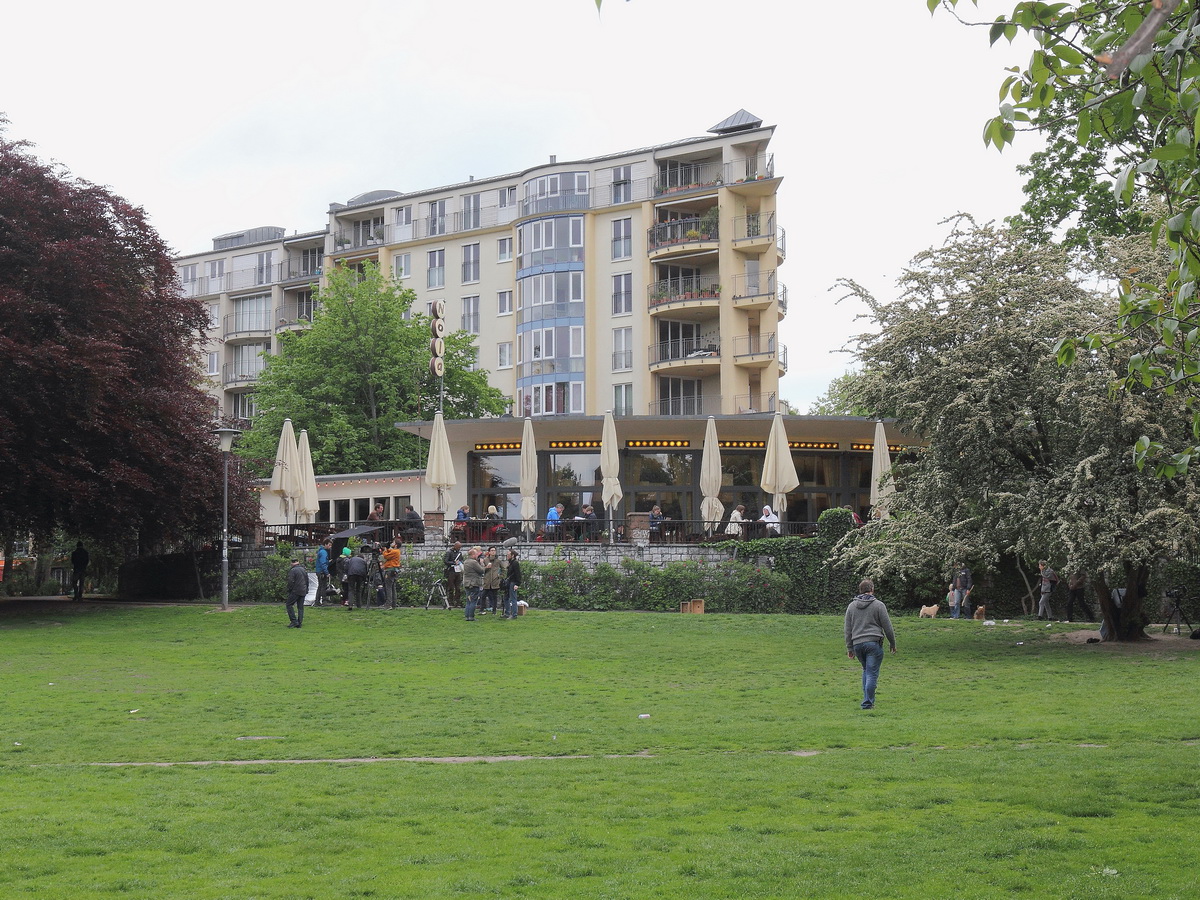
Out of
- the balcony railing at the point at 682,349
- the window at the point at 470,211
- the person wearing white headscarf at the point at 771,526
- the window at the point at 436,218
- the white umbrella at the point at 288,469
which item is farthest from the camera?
the window at the point at 436,218

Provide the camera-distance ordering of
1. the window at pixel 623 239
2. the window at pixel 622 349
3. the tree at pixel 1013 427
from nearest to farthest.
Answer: the tree at pixel 1013 427
the window at pixel 622 349
the window at pixel 623 239

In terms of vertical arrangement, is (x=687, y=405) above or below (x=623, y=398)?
below

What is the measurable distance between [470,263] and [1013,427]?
54.0 m

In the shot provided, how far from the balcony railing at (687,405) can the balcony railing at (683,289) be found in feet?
15.5

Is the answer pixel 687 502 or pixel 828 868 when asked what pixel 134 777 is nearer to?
pixel 828 868

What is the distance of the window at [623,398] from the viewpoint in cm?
6569

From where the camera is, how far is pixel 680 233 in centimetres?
6531

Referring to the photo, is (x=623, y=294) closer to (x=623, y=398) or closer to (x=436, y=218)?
(x=623, y=398)

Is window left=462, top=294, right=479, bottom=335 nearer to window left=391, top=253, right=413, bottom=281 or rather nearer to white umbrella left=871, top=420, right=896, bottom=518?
window left=391, top=253, right=413, bottom=281

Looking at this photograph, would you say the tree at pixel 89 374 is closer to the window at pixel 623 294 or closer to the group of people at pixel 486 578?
the group of people at pixel 486 578

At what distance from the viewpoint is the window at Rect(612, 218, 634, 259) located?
218ft

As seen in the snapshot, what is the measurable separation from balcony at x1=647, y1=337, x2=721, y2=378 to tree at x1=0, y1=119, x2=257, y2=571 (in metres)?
31.7

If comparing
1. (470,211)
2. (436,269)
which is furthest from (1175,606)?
(436,269)

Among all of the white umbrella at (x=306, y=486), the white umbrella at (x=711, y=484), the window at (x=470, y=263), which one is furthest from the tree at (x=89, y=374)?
the window at (x=470, y=263)
